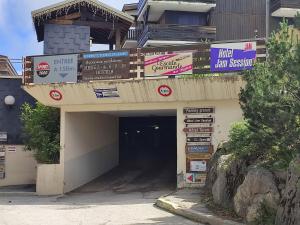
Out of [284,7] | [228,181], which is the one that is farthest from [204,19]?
[228,181]

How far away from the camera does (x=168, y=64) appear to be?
709 inches

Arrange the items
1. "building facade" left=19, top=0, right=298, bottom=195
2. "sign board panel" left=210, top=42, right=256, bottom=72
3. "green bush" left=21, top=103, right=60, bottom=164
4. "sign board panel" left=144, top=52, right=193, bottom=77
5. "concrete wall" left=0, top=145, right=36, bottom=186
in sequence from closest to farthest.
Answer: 1. "sign board panel" left=210, top=42, right=256, bottom=72
2. "building facade" left=19, top=0, right=298, bottom=195
3. "sign board panel" left=144, top=52, right=193, bottom=77
4. "green bush" left=21, top=103, right=60, bottom=164
5. "concrete wall" left=0, top=145, right=36, bottom=186

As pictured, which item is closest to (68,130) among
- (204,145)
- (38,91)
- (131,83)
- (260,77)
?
(38,91)

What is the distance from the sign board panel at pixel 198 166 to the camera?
1816 centimetres

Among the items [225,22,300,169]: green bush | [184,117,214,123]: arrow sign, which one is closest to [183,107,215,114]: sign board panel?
[184,117,214,123]: arrow sign

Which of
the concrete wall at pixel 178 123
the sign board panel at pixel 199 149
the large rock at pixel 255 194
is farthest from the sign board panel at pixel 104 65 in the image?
the large rock at pixel 255 194

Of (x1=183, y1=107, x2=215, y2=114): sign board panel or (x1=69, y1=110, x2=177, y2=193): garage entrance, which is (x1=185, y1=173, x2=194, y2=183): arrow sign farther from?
(x1=183, y1=107, x2=215, y2=114): sign board panel

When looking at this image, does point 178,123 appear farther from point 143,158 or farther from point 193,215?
point 143,158

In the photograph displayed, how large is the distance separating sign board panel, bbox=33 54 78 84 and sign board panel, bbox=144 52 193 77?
2.88 metres

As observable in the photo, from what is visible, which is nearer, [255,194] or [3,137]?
[255,194]

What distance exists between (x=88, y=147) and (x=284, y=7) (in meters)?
18.6

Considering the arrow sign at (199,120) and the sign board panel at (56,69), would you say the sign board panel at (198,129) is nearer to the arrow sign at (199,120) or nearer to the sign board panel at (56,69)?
the arrow sign at (199,120)

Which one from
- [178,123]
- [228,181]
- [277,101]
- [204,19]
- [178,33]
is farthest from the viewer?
[204,19]

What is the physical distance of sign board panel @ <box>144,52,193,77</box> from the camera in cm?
1789
